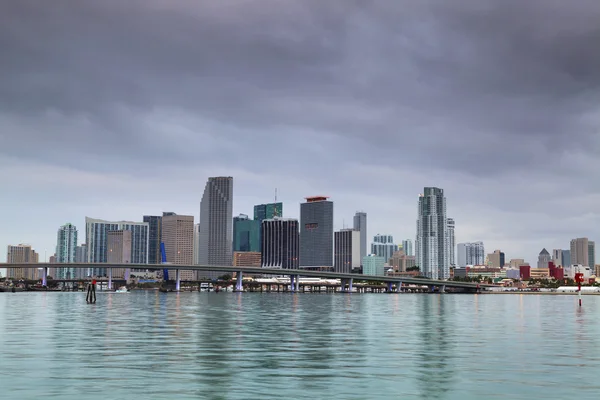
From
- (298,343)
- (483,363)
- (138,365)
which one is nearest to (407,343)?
(298,343)

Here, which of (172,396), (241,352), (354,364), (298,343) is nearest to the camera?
(172,396)

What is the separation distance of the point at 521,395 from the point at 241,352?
70.6 feet

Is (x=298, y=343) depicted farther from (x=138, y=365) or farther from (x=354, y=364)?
(x=138, y=365)

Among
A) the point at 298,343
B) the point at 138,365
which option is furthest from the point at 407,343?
the point at 138,365

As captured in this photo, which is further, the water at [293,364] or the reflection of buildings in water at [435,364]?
the reflection of buildings in water at [435,364]

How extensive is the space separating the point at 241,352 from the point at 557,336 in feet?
109

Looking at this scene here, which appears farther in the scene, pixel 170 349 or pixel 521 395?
pixel 170 349

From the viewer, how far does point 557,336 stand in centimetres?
6438

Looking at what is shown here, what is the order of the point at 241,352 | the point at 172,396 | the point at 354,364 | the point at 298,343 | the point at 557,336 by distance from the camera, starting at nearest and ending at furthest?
the point at 172,396, the point at 354,364, the point at 241,352, the point at 298,343, the point at 557,336

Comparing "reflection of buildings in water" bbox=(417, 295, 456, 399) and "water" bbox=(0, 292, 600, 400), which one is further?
"reflection of buildings in water" bbox=(417, 295, 456, 399)

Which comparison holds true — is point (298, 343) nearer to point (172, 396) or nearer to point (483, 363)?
point (483, 363)

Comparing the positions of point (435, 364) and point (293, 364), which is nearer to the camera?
point (293, 364)

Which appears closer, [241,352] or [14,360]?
[14,360]

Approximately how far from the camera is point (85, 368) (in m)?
38.6
